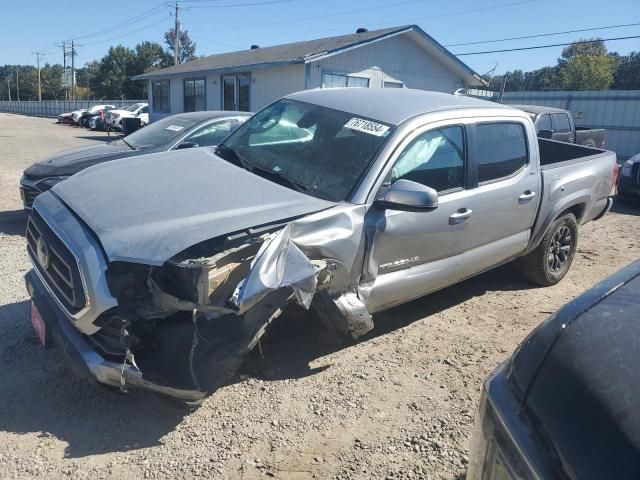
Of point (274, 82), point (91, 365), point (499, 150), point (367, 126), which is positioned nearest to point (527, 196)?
point (499, 150)

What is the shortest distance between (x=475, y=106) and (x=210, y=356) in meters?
2.97

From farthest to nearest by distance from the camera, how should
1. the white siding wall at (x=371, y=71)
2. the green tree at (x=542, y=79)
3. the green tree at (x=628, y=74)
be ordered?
the green tree at (x=542, y=79)
the green tree at (x=628, y=74)
the white siding wall at (x=371, y=71)

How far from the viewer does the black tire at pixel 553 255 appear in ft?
16.9

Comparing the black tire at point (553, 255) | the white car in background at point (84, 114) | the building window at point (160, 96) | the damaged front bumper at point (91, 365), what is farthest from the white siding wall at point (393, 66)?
the white car in background at point (84, 114)

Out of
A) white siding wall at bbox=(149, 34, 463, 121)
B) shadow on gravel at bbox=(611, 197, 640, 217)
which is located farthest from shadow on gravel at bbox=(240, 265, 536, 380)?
white siding wall at bbox=(149, 34, 463, 121)

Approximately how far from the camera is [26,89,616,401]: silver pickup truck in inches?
106

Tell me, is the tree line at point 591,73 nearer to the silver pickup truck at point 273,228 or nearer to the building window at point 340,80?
the building window at point 340,80

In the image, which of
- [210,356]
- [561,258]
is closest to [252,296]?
[210,356]

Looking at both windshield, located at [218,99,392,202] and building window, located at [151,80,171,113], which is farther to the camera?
building window, located at [151,80,171,113]

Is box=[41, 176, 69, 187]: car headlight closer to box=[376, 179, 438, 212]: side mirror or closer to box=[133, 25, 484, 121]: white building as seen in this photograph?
box=[376, 179, 438, 212]: side mirror

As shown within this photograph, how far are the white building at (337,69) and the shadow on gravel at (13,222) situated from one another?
11977mm

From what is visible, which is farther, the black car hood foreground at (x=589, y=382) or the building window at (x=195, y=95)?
the building window at (x=195, y=95)

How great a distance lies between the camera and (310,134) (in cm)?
396

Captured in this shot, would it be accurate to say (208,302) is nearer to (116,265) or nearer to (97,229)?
(116,265)
